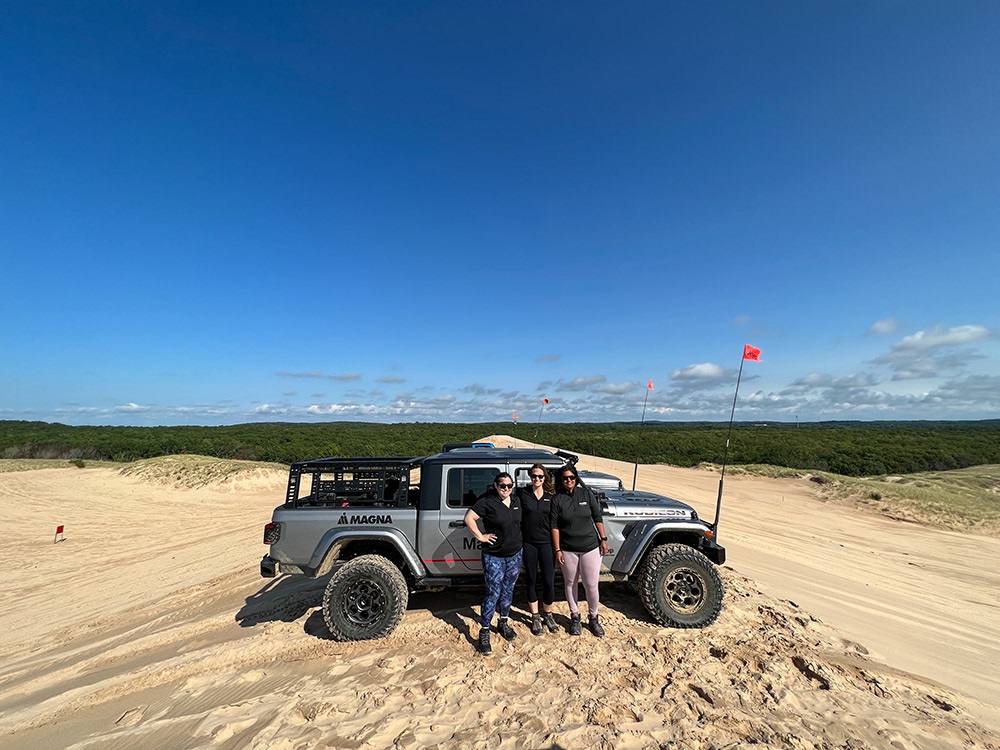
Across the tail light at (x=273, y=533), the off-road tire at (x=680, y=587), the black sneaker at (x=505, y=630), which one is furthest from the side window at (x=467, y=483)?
the off-road tire at (x=680, y=587)

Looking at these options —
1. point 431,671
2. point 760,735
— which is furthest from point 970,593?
point 431,671

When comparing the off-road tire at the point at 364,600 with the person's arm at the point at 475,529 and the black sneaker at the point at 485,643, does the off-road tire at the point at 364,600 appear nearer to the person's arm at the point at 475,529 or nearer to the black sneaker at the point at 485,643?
the black sneaker at the point at 485,643

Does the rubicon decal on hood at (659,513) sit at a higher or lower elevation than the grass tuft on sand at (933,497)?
higher

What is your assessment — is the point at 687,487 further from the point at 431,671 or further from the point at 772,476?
the point at 431,671

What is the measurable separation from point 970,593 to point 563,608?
753cm

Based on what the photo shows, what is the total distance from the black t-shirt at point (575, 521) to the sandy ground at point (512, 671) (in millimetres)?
997

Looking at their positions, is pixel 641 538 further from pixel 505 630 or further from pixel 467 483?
pixel 467 483

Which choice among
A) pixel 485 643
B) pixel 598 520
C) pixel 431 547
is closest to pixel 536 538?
pixel 598 520

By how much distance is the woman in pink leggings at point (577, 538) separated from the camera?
455 cm

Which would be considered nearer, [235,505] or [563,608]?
[563,608]

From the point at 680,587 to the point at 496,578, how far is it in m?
Answer: 2.21

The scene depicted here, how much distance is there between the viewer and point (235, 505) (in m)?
17.5

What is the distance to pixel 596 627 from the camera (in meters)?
4.59

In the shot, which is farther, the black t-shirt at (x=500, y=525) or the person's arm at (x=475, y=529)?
the black t-shirt at (x=500, y=525)
